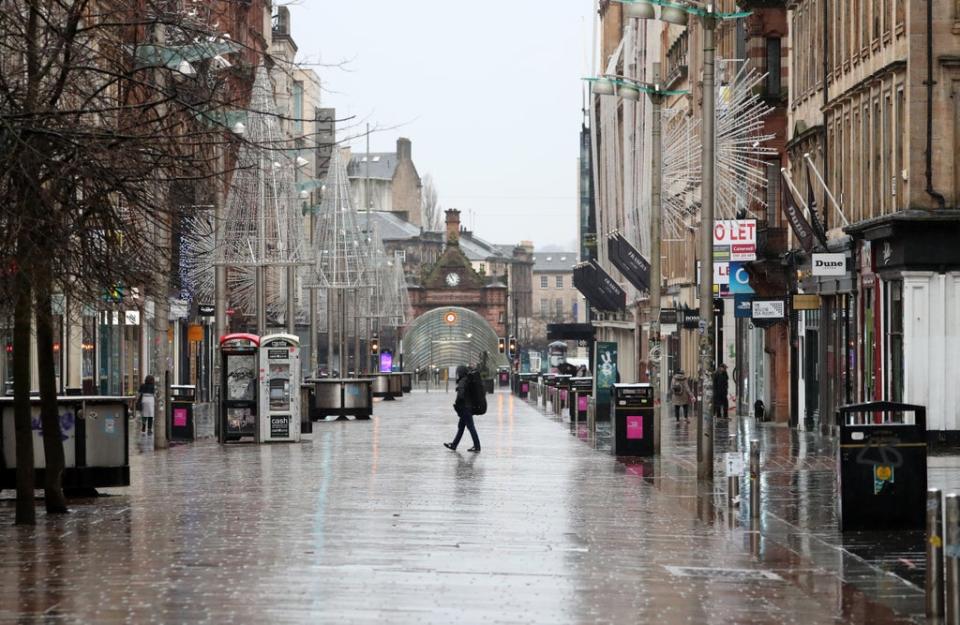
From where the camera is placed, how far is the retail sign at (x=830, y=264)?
38.3 m

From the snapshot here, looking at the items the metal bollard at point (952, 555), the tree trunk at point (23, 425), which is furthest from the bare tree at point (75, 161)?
the metal bollard at point (952, 555)

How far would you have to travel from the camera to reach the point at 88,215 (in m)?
18.0

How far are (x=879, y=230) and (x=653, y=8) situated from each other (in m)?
7.81

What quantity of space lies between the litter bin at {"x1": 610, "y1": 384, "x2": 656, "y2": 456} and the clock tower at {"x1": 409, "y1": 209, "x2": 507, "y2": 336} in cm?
15501

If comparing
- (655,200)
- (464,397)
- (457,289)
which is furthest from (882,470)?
(457,289)

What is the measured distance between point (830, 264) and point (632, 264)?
1368 centimetres

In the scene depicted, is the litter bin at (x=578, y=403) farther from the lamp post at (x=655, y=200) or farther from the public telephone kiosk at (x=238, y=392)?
the public telephone kiosk at (x=238, y=392)

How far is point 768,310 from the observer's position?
44.6 m

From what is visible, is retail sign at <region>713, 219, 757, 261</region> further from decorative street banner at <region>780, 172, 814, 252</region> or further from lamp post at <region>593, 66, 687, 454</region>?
lamp post at <region>593, 66, 687, 454</region>

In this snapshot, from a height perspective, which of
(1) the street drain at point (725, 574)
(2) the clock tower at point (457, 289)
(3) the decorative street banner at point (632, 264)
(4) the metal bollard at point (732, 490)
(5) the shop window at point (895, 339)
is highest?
(2) the clock tower at point (457, 289)

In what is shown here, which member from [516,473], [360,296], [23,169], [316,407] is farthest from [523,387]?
[23,169]

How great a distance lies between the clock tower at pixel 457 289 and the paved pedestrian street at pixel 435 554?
160224 millimetres

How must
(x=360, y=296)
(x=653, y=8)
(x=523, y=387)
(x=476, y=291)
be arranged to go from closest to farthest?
(x=653, y=8) < (x=523, y=387) < (x=360, y=296) < (x=476, y=291)

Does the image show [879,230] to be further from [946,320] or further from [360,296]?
[360,296]
